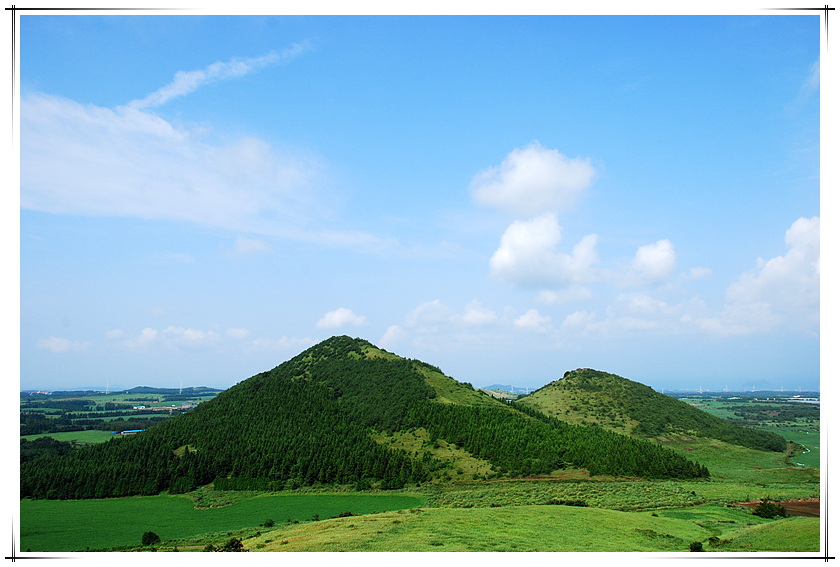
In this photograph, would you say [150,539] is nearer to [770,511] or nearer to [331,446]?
[331,446]

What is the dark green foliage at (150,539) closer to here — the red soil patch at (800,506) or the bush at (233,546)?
the bush at (233,546)

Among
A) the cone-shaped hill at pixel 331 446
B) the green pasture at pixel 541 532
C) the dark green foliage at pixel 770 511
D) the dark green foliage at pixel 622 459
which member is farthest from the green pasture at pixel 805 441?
the green pasture at pixel 541 532

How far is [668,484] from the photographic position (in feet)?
137

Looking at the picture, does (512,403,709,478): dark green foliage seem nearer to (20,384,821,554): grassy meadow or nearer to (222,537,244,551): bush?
(20,384,821,554): grassy meadow

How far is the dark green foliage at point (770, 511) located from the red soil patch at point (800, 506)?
0.40 metres

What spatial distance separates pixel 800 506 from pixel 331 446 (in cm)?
3626

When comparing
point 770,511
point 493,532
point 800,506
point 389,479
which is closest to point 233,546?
point 493,532

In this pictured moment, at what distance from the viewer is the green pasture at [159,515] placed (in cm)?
2547

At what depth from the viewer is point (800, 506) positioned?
30.5 meters

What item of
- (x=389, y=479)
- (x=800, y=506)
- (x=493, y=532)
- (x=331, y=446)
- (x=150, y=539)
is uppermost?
(x=331, y=446)

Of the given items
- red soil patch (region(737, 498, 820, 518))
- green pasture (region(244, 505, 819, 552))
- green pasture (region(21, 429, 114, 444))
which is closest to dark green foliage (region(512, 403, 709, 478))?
red soil patch (region(737, 498, 820, 518))
